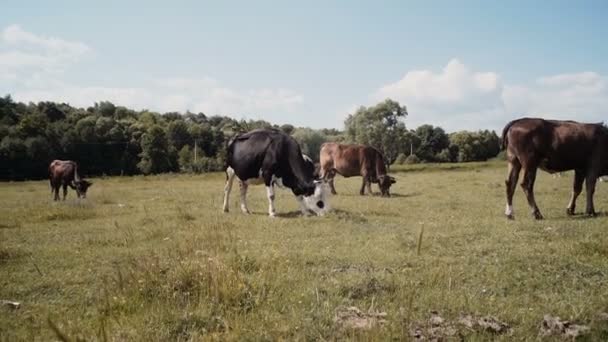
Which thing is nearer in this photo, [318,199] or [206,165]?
[318,199]

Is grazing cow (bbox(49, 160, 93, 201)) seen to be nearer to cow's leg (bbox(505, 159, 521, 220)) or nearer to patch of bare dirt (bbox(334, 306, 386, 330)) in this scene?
cow's leg (bbox(505, 159, 521, 220))

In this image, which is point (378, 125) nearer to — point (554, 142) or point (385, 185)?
point (385, 185)

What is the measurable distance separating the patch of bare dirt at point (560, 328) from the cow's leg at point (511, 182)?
9.15 m

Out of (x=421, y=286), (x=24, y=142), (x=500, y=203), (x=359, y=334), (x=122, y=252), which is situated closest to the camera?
(x=359, y=334)

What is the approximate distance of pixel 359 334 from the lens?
477 cm

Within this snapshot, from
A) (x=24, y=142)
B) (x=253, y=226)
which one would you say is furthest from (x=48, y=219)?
(x=24, y=142)

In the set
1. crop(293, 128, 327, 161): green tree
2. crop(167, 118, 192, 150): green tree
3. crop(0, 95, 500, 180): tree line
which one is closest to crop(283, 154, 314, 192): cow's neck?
crop(0, 95, 500, 180): tree line

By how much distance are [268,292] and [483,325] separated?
270 cm

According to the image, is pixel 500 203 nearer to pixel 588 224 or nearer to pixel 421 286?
pixel 588 224

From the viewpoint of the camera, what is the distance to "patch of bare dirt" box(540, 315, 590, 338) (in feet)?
16.4

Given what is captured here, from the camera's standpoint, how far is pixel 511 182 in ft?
45.9

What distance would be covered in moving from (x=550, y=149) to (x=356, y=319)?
441 inches

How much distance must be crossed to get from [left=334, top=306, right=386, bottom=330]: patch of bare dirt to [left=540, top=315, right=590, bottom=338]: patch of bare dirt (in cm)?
174

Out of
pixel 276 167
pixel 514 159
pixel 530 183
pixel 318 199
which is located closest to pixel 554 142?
pixel 514 159
